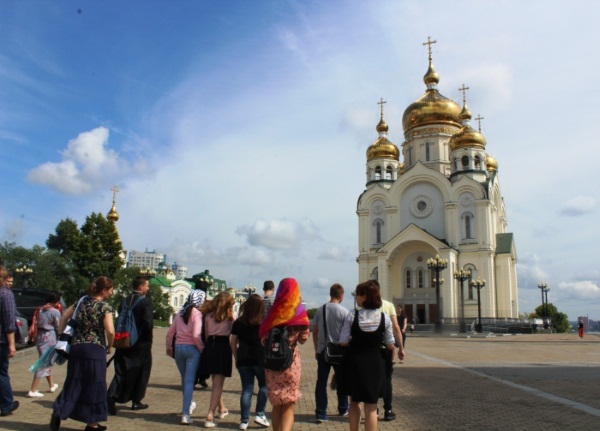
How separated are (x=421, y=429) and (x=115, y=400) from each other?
4314 millimetres

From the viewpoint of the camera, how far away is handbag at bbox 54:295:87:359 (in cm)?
625

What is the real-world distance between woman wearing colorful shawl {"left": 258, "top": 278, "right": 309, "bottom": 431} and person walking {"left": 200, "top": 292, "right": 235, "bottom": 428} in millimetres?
1827

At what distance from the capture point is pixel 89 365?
6199mm

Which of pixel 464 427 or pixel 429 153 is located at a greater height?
pixel 429 153

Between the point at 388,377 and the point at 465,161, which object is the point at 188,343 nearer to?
the point at 388,377

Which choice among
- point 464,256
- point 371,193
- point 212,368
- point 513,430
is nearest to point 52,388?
point 212,368

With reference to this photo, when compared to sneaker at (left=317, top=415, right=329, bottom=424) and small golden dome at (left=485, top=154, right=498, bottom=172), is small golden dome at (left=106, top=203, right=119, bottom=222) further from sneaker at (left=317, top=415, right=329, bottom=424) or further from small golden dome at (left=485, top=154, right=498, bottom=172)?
sneaker at (left=317, top=415, right=329, bottom=424)

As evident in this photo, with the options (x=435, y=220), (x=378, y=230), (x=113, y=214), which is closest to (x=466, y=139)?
(x=435, y=220)

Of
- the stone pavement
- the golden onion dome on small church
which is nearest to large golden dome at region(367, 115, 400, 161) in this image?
the golden onion dome on small church

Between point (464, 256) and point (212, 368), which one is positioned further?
point (464, 256)

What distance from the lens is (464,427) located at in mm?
7012

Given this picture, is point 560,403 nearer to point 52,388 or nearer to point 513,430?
point 513,430

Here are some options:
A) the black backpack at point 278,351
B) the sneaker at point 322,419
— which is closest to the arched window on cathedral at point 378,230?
the sneaker at point 322,419

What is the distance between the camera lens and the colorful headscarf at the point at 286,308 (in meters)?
5.66
